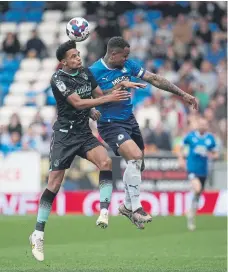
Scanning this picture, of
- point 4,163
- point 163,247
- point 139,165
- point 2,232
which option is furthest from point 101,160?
point 4,163

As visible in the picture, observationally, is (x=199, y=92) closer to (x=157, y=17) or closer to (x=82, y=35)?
(x=157, y=17)

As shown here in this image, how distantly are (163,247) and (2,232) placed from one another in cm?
383

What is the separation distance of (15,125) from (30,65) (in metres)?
4.82

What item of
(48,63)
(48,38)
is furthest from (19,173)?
(48,38)

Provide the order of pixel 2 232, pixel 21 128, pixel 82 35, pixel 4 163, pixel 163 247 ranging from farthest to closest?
pixel 21 128 → pixel 4 163 → pixel 2 232 → pixel 163 247 → pixel 82 35

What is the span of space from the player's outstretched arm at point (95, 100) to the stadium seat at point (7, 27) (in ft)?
57.7

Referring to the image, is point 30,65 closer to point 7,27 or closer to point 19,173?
point 7,27

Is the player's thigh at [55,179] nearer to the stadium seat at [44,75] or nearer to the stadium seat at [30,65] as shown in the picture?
the stadium seat at [44,75]

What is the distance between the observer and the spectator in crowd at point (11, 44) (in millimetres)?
29250

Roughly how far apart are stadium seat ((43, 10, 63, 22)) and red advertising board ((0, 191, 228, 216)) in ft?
29.2

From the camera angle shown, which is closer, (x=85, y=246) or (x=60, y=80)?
(x=60, y=80)

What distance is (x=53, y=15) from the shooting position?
1219 inches

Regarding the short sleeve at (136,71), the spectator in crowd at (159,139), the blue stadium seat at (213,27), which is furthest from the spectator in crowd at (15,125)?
the short sleeve at (136,71)

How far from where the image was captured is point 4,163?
23.6 m
